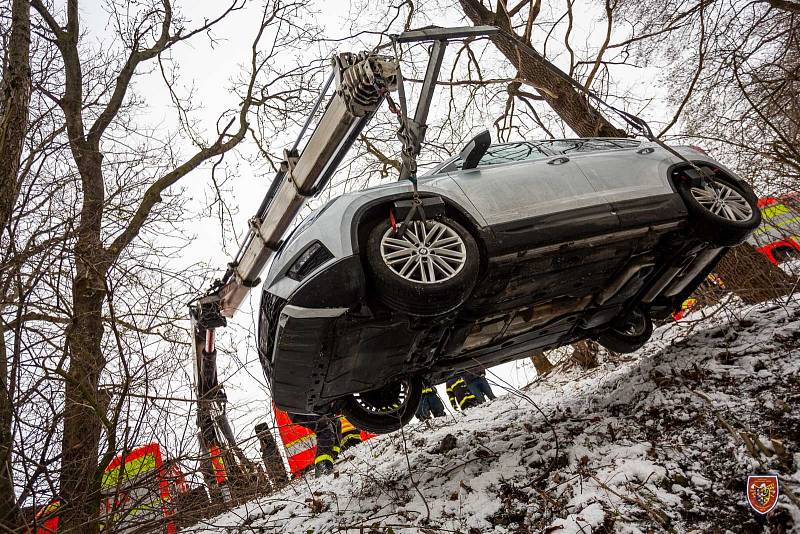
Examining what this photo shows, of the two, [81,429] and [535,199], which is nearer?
[81,429]

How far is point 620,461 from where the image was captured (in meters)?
3.22

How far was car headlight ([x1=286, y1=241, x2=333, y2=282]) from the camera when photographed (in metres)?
3.25

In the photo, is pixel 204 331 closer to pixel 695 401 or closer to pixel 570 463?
pixel 570 463

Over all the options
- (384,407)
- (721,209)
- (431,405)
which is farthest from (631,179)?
(431,405)

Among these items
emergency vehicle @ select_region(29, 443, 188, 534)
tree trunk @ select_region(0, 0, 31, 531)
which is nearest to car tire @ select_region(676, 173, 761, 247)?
emergency vehicle @ select_region(29, 443, 188, 534)

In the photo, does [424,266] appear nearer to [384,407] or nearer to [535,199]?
[535,199]

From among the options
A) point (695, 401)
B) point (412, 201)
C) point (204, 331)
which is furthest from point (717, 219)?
point (204, 331)

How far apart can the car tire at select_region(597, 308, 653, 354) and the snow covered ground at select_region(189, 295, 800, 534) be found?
428mm

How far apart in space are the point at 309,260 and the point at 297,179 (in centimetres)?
202

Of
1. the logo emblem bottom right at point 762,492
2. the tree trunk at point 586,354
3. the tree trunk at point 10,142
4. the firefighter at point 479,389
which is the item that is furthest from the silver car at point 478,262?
the firefighter at point 479,389

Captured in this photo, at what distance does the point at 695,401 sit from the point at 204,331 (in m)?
5.32

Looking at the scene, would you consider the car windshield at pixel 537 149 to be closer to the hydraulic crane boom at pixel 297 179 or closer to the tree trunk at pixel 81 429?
the hydraulic crane boom at pixel 297 179

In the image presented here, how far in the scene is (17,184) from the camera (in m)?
3.15

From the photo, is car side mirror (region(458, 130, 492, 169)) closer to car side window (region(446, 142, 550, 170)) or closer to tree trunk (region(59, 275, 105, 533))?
car side window (region(446, 142, 550, 170))
